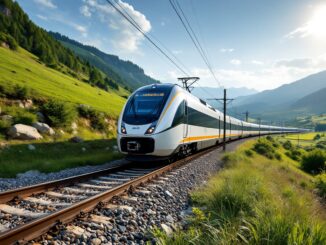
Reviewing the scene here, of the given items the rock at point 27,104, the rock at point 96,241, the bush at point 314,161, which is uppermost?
the rock at point 27,104

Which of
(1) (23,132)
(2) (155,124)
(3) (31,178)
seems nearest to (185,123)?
(2) (155,124)

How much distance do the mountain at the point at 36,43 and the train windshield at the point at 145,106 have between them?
71.3 meters

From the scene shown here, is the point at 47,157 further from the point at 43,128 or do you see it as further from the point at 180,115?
the point at 180,115

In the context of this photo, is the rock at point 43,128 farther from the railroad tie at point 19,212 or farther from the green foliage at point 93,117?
the railroad tie at point 19,212

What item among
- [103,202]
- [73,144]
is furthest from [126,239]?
[73,144]

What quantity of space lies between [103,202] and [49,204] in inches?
45.3

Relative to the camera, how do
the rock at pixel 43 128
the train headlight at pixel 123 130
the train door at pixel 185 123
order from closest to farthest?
the train headlight at pixel 123 130
the train door at pixel 185 123
the rock at pixel 43 128

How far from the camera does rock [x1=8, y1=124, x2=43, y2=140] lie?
12781mm

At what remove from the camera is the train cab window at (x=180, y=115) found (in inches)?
424

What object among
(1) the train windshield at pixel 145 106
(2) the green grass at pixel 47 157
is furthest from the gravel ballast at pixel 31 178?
(1) the train windshield at pixel 145 106

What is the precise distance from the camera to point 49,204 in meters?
5.18

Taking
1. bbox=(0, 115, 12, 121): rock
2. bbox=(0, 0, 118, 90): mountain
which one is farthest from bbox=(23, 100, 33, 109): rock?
bbox=(0, 0, 118, 90): mountain

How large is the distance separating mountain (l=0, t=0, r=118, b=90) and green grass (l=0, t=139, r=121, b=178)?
222ft

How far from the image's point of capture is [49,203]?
5.26 metres
